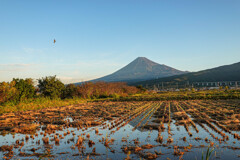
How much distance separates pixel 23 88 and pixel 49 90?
4.62m

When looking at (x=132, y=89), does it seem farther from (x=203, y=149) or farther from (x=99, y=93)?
(x=203, y=149)

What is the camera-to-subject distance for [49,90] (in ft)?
81.0

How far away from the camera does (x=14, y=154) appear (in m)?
5.36

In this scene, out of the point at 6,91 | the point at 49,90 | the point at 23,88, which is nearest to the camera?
the point at 6,91

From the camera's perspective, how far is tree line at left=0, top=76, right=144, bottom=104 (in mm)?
17562

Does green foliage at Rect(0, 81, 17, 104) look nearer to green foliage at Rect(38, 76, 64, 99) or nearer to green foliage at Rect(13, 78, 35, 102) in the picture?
green foliage at Rect(13, 78, 35, 102)

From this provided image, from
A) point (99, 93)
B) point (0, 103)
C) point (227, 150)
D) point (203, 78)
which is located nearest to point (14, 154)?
point (227, 150)

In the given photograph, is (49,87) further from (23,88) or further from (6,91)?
(6,91)

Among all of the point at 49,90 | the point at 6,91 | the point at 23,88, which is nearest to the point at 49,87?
the point at 49,90

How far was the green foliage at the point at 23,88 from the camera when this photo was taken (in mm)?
19258

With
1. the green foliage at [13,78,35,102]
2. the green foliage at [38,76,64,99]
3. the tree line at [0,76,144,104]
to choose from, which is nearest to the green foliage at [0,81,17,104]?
the tree line at [0,76,144,104]

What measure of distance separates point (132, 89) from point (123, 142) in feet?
130

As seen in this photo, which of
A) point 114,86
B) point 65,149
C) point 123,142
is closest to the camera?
point 65,149

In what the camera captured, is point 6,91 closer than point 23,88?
Yes
